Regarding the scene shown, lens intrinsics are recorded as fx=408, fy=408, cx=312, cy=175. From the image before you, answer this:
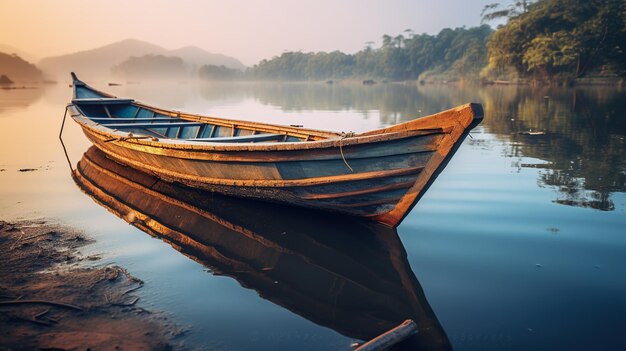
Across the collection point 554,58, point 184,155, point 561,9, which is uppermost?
point 561,9

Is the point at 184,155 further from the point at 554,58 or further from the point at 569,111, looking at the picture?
the point at 554,58

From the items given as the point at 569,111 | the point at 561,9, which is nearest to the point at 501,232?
the point at 569,111

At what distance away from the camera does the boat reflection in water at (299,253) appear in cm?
381

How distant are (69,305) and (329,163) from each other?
11.2 feet

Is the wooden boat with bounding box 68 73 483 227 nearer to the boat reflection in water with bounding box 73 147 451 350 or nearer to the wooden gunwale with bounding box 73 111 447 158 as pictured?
the wooden gunwale with bounding box 73 111 447 158

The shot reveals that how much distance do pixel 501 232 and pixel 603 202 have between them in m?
2.32

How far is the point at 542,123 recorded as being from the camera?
16281 millimetres

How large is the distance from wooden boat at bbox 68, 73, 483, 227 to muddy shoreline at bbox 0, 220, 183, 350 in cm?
242

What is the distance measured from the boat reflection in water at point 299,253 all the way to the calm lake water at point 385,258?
0.07ft

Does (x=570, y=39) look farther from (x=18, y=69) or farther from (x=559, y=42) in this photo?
(x=18, y=69)

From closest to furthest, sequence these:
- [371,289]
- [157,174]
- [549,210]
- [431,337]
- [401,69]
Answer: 1. [431,337]
2. [371,289]
3. [549,210]
4. [157,174]
5. [401,69]

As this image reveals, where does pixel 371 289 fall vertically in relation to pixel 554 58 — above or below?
below

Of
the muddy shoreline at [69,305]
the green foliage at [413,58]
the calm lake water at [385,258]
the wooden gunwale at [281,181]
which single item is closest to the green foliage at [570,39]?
the green foliage at [413,58]

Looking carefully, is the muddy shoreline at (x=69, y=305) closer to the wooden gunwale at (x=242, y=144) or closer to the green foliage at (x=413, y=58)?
the wooden gunwale at (x=242, y=144)
